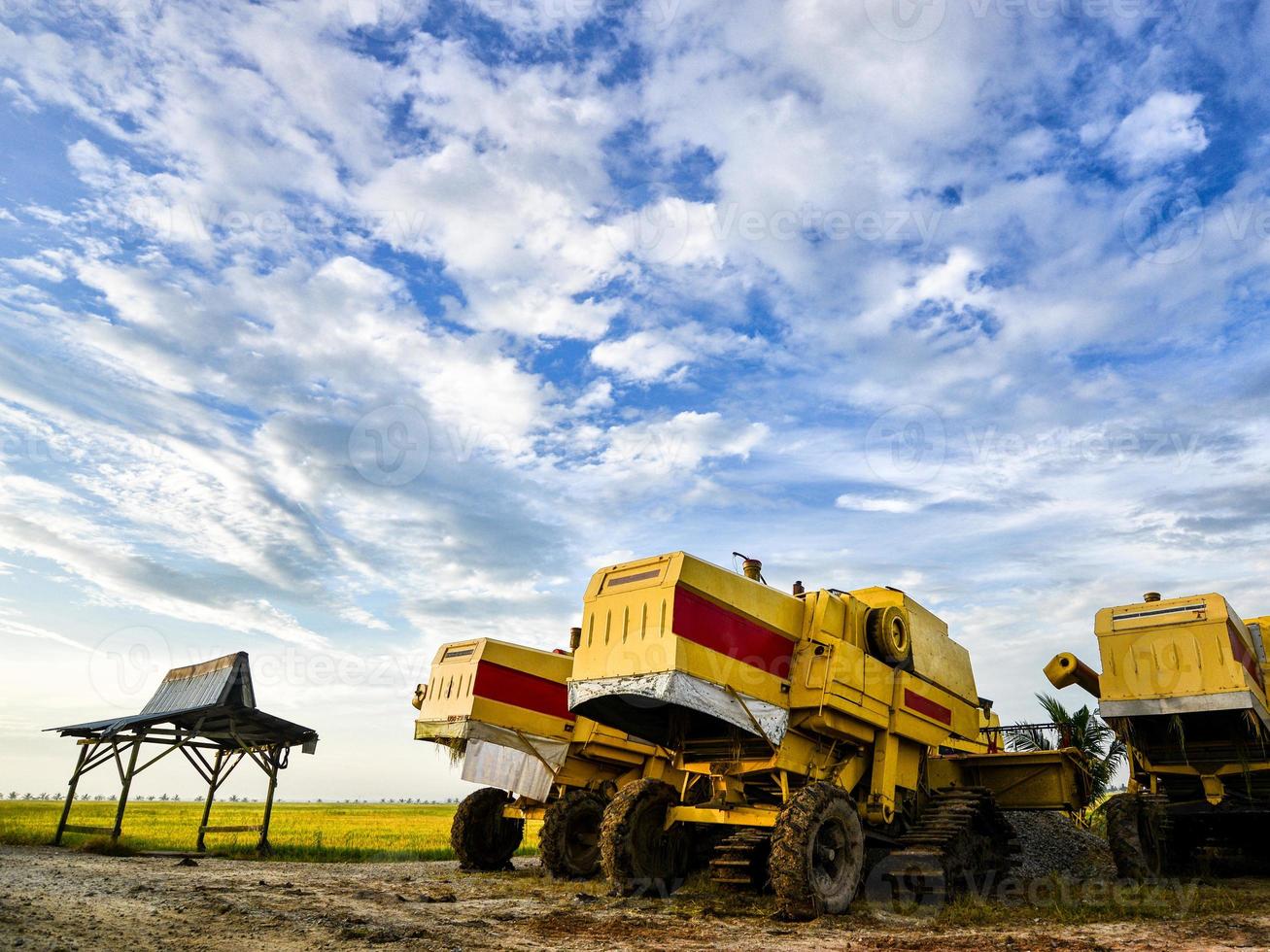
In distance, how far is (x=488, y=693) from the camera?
15.1 metres

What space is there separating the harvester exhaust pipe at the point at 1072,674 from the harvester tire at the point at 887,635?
4.43 metres

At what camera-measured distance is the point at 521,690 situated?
51.2 feet

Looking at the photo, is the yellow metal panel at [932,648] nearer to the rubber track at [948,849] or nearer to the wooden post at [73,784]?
the rubber track at [948,849]

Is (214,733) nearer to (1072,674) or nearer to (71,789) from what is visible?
(71,789)

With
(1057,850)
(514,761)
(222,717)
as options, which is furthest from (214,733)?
(1057,850)

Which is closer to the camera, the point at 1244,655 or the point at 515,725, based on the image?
the point at 1244,655

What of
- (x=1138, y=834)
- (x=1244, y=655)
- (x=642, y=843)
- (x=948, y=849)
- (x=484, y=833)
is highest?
(x=1244, y=655)

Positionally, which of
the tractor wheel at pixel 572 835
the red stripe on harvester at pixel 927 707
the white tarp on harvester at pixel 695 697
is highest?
the red stripe on harvester at pixel 927 707

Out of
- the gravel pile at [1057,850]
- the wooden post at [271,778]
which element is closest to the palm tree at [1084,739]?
the gravel pile at [1057,850]

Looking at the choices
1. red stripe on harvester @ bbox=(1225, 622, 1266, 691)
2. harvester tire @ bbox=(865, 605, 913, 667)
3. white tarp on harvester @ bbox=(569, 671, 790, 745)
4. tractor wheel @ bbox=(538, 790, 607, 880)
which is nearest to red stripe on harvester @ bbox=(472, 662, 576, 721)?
tractor wheel @ bbox=(538, 790, 607, 880)

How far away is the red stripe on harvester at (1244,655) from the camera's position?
45.7ft

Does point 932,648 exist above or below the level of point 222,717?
above

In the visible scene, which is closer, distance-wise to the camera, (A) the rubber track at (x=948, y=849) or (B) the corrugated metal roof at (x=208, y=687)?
(A) the rubber track at (x=948, y=849)

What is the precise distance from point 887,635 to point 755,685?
2.71m
